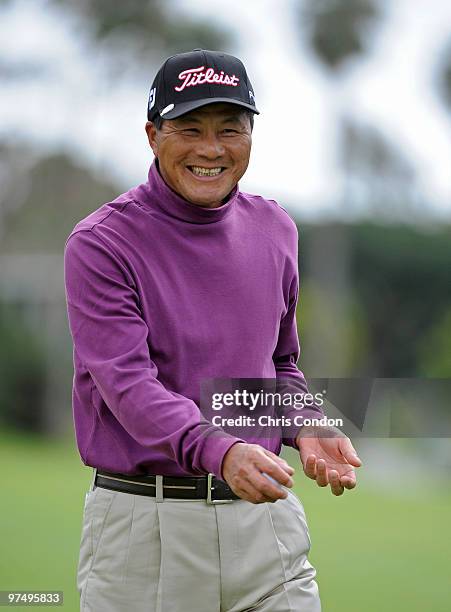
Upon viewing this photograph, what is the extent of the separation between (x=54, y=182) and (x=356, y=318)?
766 centimetres

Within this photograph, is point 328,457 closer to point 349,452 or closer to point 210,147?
point 349,452

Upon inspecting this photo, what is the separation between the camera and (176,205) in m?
3.29

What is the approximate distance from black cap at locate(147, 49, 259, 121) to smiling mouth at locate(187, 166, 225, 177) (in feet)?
0.51

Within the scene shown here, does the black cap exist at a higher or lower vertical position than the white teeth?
higher

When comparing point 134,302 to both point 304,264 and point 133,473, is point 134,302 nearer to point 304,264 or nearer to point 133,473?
point 133,473

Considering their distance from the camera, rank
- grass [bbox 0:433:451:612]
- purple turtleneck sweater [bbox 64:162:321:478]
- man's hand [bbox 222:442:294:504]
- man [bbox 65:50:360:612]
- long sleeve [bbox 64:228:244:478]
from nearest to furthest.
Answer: man's hand [bbox 222:442:294:504]
long sleeve [bbox 64:228:244:478]
purple turtleneck sweater [bbox 64:162:321:478]
man [bbox 65:50:360:612]
grass [bbox 0:433:451:612]

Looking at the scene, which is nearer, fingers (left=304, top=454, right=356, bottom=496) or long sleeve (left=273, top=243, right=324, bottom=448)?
fingers (left=304, top=454, right=356, bottom=496)

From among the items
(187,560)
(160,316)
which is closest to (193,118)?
(160,316)

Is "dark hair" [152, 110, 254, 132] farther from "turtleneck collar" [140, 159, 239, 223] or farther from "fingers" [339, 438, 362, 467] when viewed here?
"fingers" [339, 438, 362, 467]

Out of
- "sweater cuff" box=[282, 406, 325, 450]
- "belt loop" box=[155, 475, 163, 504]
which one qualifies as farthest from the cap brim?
"belt loop" box=[155, 475, 163, 504]

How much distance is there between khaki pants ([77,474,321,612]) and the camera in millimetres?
3197

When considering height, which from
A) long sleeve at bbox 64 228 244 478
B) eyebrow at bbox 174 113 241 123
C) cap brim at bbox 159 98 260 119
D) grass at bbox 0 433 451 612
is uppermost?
cap brim at bbox 159 98 260 119

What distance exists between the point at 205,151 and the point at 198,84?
0.56ft

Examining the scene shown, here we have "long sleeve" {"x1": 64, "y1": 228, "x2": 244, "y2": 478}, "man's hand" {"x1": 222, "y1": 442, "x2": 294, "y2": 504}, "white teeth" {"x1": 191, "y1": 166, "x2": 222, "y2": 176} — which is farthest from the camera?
"white teeth" {"x1": 191, "y1": 166, "x2": 222, "y2": 176}
